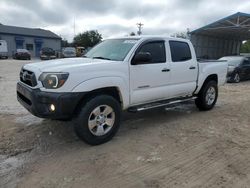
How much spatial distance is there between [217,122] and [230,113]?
1.13 m

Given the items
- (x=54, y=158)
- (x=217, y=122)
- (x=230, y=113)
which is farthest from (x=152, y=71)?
(x=230, y=113)

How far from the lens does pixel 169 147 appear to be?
4605 mm

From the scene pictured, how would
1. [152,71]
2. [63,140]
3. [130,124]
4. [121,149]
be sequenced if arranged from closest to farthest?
[121,149], [63,140], [152,71], [130,124]

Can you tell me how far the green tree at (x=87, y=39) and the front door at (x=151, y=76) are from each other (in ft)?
190

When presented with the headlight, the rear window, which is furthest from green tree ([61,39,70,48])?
the headlight

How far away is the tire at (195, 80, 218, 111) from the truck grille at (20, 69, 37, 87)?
14.4 feet

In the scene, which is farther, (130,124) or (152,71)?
(130,124)

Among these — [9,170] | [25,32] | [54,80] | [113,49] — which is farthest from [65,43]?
[9,170]

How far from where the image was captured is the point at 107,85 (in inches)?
180

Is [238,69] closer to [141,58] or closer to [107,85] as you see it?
[141,58]

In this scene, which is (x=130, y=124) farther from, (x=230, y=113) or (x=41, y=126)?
(x=230, y=113)

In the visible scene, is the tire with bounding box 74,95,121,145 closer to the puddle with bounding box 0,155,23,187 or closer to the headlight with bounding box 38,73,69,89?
the headlight with bounding box 38,73,69,89

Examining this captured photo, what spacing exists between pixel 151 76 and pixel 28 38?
46437 millimetres

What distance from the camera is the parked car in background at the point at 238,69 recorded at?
14375mm
